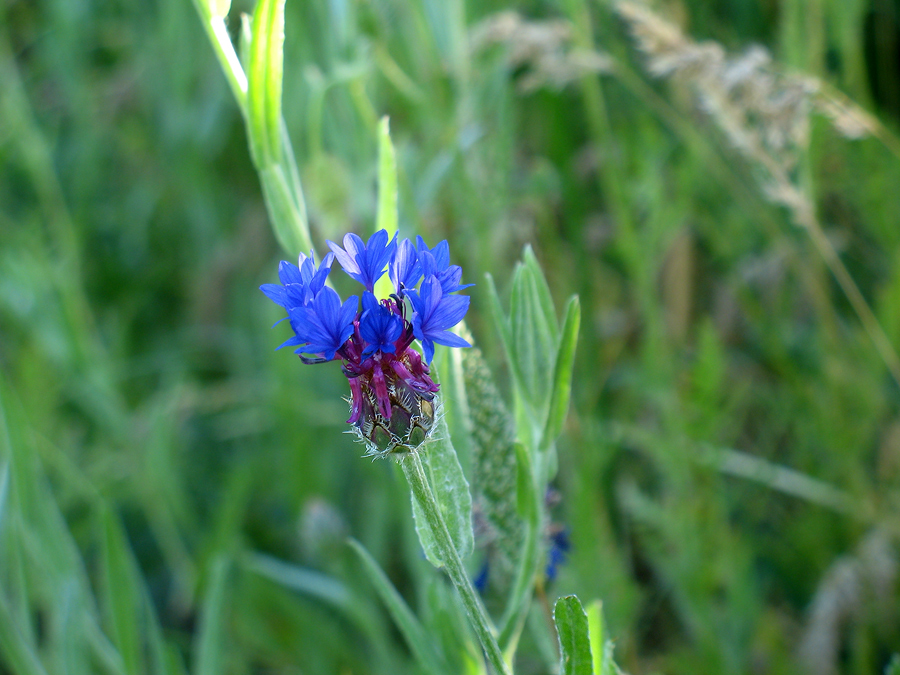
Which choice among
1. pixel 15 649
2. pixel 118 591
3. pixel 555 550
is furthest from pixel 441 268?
pixel 15 649

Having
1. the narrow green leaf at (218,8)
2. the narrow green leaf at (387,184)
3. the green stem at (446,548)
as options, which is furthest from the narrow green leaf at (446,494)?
the narrow green leaf at (218,8)

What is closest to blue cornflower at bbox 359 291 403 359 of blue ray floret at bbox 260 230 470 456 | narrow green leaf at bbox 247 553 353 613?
blue ray floret at bbox 260 230 470 456

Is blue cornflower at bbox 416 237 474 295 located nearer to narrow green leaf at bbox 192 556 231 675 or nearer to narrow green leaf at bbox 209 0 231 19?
narrow green leaf at bbox 209 0 231 19

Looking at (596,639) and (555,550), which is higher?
(596,639)

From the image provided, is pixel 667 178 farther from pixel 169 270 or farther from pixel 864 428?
pixel 169 270

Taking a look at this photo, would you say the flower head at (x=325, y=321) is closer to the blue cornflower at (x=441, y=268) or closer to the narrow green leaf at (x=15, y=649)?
the blue cornflower at (x=441, y=268)

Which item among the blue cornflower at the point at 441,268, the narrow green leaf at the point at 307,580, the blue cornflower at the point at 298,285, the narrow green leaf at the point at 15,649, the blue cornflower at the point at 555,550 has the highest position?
the blue cornflower at the point at 298,285

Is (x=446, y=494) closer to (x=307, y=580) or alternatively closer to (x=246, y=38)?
(x=246, y=38)
